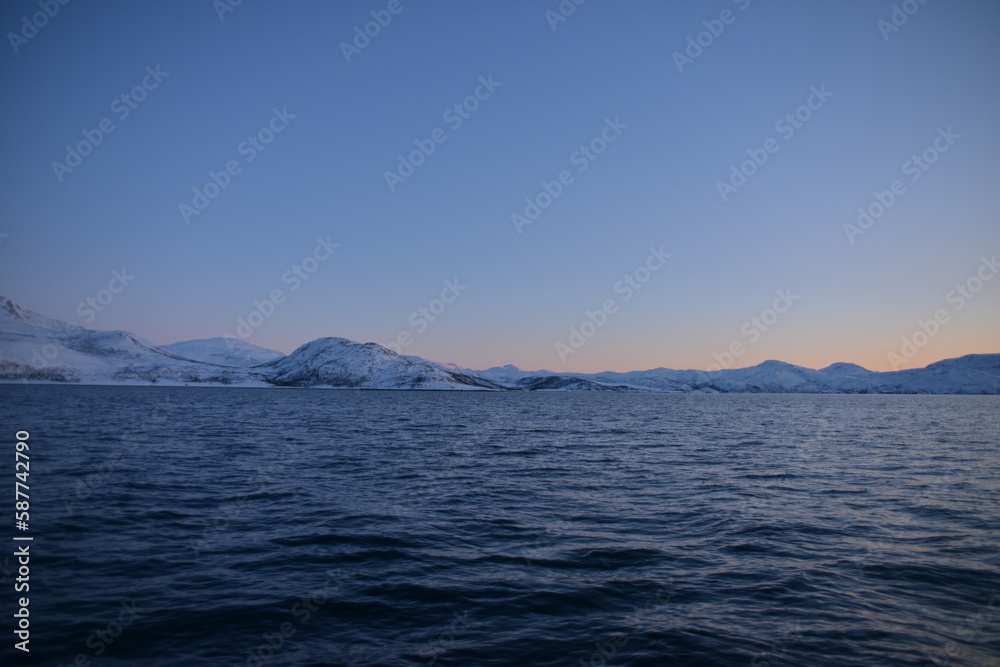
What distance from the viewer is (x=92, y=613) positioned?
12.7m

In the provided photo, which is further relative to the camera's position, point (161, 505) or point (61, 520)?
point (161, 505)

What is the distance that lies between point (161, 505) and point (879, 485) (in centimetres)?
4010

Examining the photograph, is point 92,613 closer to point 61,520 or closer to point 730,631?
point 61,520

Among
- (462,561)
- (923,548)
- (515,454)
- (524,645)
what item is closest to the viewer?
(524,645)

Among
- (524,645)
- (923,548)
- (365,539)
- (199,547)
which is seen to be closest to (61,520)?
(199,547)

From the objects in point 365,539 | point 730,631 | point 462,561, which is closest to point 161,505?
point 365,539

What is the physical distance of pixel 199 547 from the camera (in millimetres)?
18078

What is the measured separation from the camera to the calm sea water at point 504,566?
38.1 feet

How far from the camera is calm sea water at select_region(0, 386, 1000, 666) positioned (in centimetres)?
1162

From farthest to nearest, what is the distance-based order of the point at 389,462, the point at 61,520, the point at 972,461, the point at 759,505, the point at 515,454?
the point at 515,454
the point at 972,461
the point at 389,462
the point at 759,505
the point at 61,520

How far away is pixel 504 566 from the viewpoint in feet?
54.6

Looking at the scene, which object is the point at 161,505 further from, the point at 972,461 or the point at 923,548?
the point at 972,461

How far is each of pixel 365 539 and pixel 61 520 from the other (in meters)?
12.8

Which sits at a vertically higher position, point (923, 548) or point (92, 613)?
point (92, 613)
